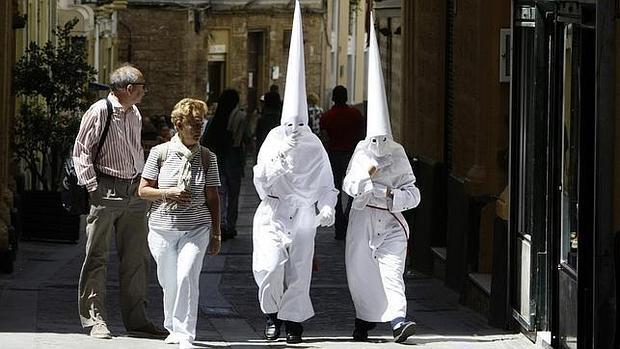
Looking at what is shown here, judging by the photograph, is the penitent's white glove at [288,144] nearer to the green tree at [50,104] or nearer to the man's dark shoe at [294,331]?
the man's dark shoe at [294,331]

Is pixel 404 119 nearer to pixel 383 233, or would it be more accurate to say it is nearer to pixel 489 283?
pixel 489 283

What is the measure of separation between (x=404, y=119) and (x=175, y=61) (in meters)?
30.3

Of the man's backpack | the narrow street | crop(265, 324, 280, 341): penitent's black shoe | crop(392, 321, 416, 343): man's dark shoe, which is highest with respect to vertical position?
the man's backpack

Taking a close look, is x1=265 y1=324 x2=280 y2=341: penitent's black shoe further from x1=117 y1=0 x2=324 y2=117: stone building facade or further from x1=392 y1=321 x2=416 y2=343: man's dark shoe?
x1=117 y1=0 x2=324 y2=117: stone building facade

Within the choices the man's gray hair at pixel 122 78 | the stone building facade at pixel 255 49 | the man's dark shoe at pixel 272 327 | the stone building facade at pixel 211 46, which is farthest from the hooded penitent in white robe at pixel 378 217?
the stone building facade at pixel 255 49

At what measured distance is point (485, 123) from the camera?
13.9m

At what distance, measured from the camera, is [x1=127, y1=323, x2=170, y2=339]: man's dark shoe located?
1171cm

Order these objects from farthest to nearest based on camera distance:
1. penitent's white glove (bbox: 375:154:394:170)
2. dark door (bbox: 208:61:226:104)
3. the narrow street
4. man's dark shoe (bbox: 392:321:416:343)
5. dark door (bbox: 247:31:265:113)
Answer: dark door (bbox: 247:31:265:113) → dark door (bbox: 208:61:226:104) → penitent's white glove (bbox: 375:154:394:170) → the narrow street → man's dark shoe (bbox: 392:321:416:343)

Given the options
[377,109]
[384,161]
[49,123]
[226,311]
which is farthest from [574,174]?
[49,123]

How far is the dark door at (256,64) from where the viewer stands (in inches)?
2032

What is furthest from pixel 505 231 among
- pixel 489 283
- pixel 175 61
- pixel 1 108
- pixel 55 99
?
pixel 175 61

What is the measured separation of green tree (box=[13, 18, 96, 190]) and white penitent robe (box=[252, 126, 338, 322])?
822 cm

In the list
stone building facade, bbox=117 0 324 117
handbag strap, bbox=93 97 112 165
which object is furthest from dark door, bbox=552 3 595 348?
stone building facade, bbox=117 0 324 117

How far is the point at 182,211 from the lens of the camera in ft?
36.5
